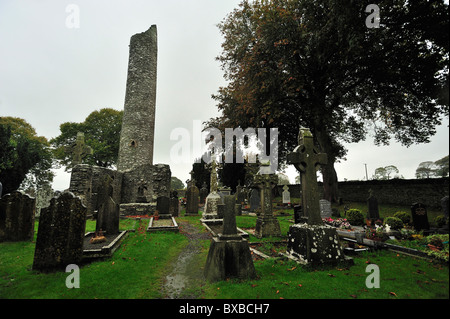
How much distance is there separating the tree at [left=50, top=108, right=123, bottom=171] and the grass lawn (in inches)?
1035

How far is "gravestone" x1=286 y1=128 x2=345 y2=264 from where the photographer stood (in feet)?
13.5

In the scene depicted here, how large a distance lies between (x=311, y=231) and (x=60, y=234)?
5.23m

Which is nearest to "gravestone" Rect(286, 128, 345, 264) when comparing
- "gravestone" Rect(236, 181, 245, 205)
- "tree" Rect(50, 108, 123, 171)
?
"gravestone" Rect(236, 181, 245, 205)

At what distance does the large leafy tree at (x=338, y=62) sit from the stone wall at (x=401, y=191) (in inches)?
157

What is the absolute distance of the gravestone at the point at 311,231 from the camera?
4.13 m

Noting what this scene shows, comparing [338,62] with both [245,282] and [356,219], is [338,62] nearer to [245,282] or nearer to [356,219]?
[356,219]

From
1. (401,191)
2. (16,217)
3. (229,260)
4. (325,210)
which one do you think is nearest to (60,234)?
(16,217)

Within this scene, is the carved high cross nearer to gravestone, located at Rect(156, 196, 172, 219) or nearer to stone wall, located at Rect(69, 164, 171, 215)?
gravestone, located at Rect(156, 196, 172, 219)

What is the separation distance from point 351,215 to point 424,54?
9729 mm

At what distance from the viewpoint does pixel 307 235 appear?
427 centimetres

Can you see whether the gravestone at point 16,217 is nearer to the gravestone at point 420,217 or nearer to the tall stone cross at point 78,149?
the tall stone cross at point 78,149

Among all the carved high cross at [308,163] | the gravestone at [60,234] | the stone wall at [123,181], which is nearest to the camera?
the gravestone at [60,234]

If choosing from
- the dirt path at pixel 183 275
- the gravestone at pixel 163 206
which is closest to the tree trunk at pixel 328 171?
the gravestone at pixel 163 206

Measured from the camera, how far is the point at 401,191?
14.4 metres
